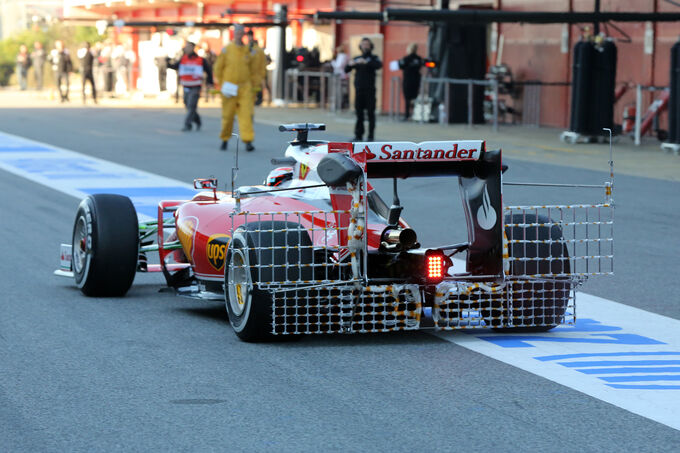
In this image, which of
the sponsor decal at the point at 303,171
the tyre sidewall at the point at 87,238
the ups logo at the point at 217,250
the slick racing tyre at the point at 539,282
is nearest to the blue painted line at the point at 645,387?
the slick racing tyre at the point at 539,282

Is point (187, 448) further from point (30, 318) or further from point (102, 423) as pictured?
point (30, 318)

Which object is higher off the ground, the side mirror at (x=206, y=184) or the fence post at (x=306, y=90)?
the fence post at (x=306, y=90)

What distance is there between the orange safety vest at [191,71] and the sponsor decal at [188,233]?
2049cm

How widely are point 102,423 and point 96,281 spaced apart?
3309mm

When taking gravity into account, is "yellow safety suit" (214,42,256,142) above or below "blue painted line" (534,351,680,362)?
above

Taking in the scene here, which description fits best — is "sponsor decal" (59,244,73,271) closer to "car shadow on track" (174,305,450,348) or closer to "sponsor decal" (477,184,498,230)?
"car shadow on track" (174,305,450,348)

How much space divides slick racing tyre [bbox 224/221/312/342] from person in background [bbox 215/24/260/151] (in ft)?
50.2

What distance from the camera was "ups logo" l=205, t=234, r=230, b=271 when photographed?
330 inches

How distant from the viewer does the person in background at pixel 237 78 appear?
22.8 meters

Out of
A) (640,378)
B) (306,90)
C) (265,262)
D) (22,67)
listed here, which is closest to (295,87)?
(306,90)

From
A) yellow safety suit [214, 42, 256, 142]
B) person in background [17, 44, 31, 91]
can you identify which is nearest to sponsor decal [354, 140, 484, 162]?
yellow safety suit [214, 42, 256, 142]

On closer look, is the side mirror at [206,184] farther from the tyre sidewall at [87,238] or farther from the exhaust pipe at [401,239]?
the exhaust pipe at [401,239]

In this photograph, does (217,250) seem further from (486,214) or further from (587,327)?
(587,327)

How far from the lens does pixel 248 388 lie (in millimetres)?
6637
